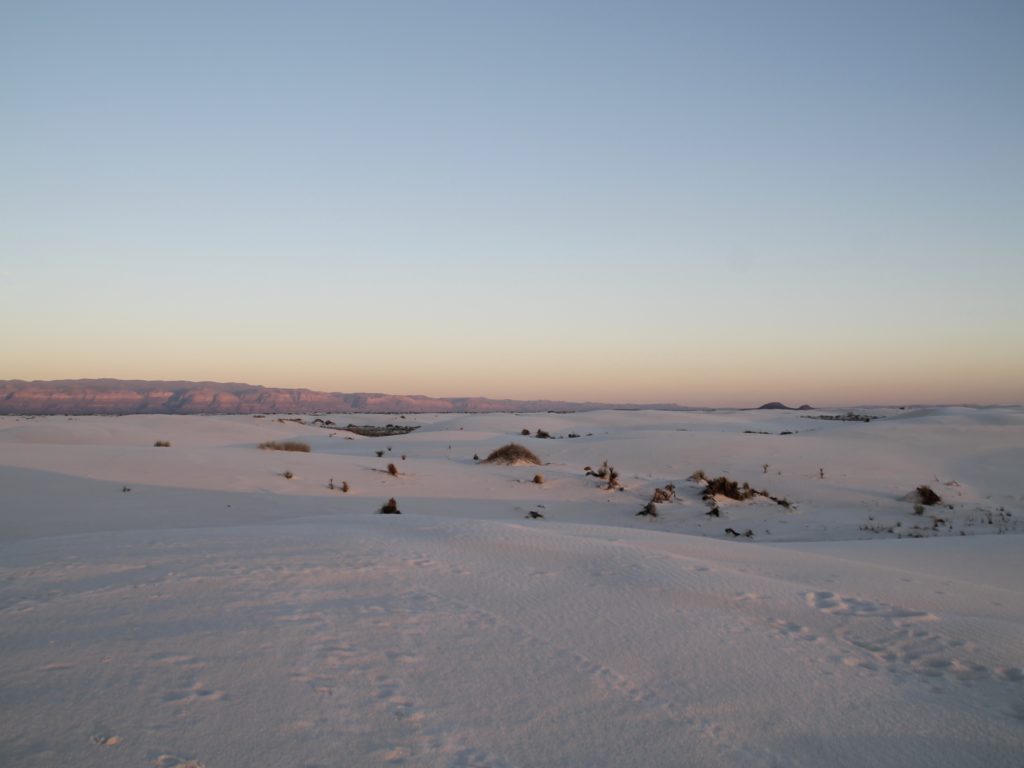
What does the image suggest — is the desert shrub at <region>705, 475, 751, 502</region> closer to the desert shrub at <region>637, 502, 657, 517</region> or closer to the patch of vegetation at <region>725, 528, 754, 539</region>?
the desert shrub at <region>637, 502, 657, 517</region>

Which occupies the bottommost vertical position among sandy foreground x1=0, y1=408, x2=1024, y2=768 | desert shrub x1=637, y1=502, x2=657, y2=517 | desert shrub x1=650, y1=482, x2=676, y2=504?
desert shrub x1=637, y1=502, x2=657, y2=517

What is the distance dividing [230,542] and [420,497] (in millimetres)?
7839

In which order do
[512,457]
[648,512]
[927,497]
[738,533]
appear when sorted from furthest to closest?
[512,457] < [927,497] < [648,512] < [738,533]

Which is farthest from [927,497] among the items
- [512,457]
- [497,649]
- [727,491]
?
[497,649]

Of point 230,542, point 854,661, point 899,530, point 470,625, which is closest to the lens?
point 854,661

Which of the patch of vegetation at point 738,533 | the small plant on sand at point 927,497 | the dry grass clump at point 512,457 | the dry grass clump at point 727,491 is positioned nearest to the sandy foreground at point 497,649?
the patch of vegetation at point 738,533

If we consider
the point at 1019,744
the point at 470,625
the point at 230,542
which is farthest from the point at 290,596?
the point at 1019,744

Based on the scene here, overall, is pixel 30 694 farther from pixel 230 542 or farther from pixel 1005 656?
pixel 1005 656

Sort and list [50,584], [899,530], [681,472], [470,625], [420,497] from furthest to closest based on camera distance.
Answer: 1. [681,472]
2. [420,497]
3. [899,530]
4. [50,584]
5. [470,625]

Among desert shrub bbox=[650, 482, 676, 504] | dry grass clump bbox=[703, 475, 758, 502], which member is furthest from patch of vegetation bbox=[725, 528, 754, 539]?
dry grass clump bbox=[703, 475, 758, 502]

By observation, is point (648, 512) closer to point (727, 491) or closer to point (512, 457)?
point (727, 491)

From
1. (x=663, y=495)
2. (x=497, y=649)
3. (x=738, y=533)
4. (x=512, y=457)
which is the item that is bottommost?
(x=738, y=533)

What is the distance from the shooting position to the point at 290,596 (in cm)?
405

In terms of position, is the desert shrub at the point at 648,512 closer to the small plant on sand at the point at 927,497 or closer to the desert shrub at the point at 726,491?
the desert shrub at the point at 726,491
